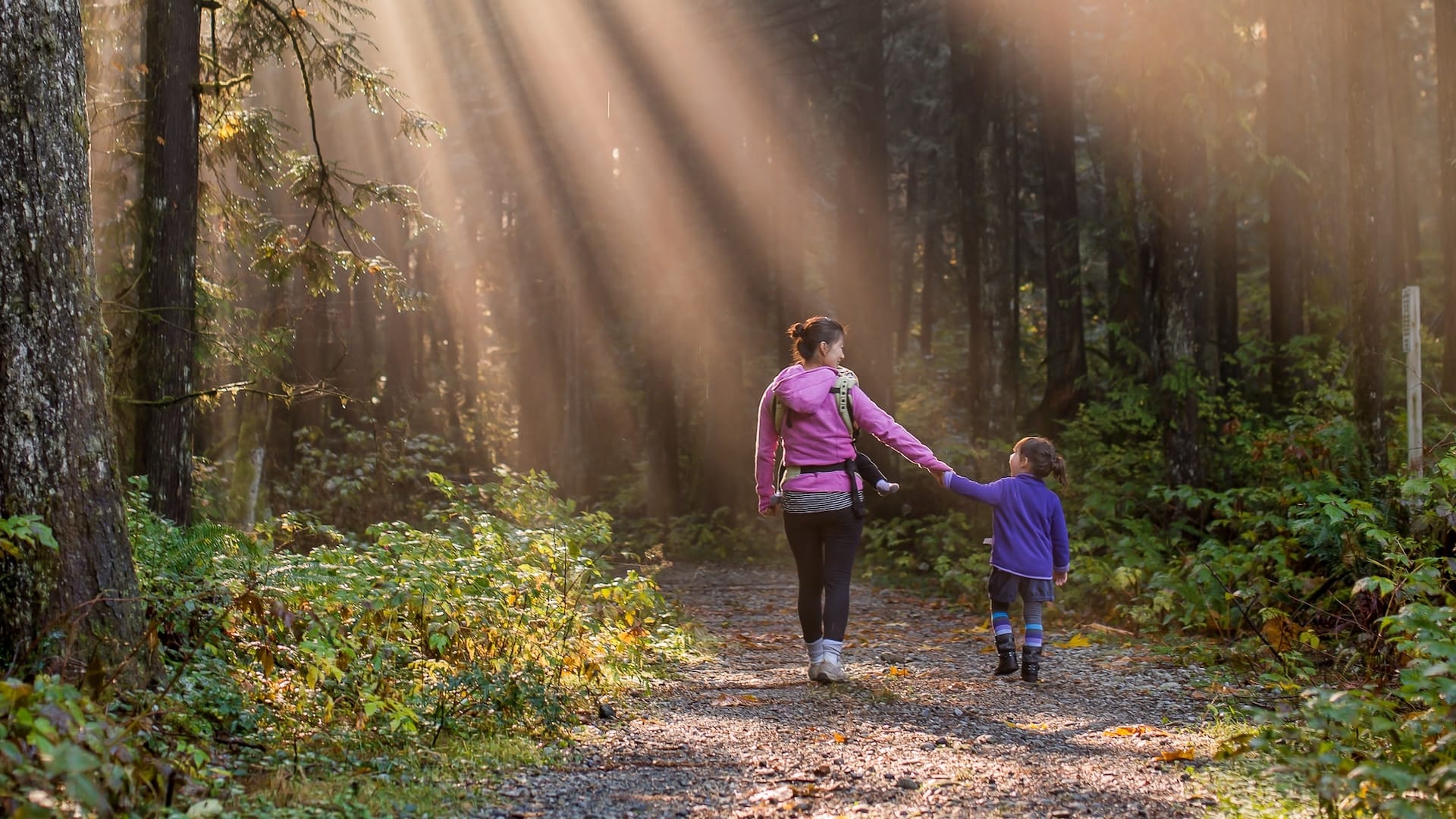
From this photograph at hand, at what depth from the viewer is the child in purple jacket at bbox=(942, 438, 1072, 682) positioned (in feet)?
25.0

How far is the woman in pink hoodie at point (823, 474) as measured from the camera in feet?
24.2

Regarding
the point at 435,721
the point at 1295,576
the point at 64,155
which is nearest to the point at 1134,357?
the point at 1295,576

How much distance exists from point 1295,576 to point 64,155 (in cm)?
829

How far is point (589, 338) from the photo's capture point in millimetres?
27047

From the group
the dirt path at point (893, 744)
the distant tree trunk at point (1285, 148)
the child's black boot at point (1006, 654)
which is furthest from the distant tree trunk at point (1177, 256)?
the distant tree trunk at point (1285, 148)

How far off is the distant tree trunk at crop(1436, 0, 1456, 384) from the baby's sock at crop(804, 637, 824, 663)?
8.41 metres

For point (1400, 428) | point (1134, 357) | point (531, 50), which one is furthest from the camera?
point (531, 50)

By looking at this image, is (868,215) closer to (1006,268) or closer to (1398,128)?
(1006,268)

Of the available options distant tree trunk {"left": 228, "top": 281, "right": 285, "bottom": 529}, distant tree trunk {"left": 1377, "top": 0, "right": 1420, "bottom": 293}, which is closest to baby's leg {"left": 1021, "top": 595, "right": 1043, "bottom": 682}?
distant tree trunk {"left": 228, "top": 281, "right": 285, "bottom": 529}

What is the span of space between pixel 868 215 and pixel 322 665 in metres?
16.5

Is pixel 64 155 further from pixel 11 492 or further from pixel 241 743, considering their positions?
pixel 241 743

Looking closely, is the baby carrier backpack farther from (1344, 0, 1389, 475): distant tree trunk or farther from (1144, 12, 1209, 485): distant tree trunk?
(1144, 12, 1209, 485): distant tree trunk

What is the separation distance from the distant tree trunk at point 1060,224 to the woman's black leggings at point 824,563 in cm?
1151

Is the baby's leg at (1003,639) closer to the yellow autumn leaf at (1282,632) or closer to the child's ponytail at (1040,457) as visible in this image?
the child's ponytail at (1040,457)
